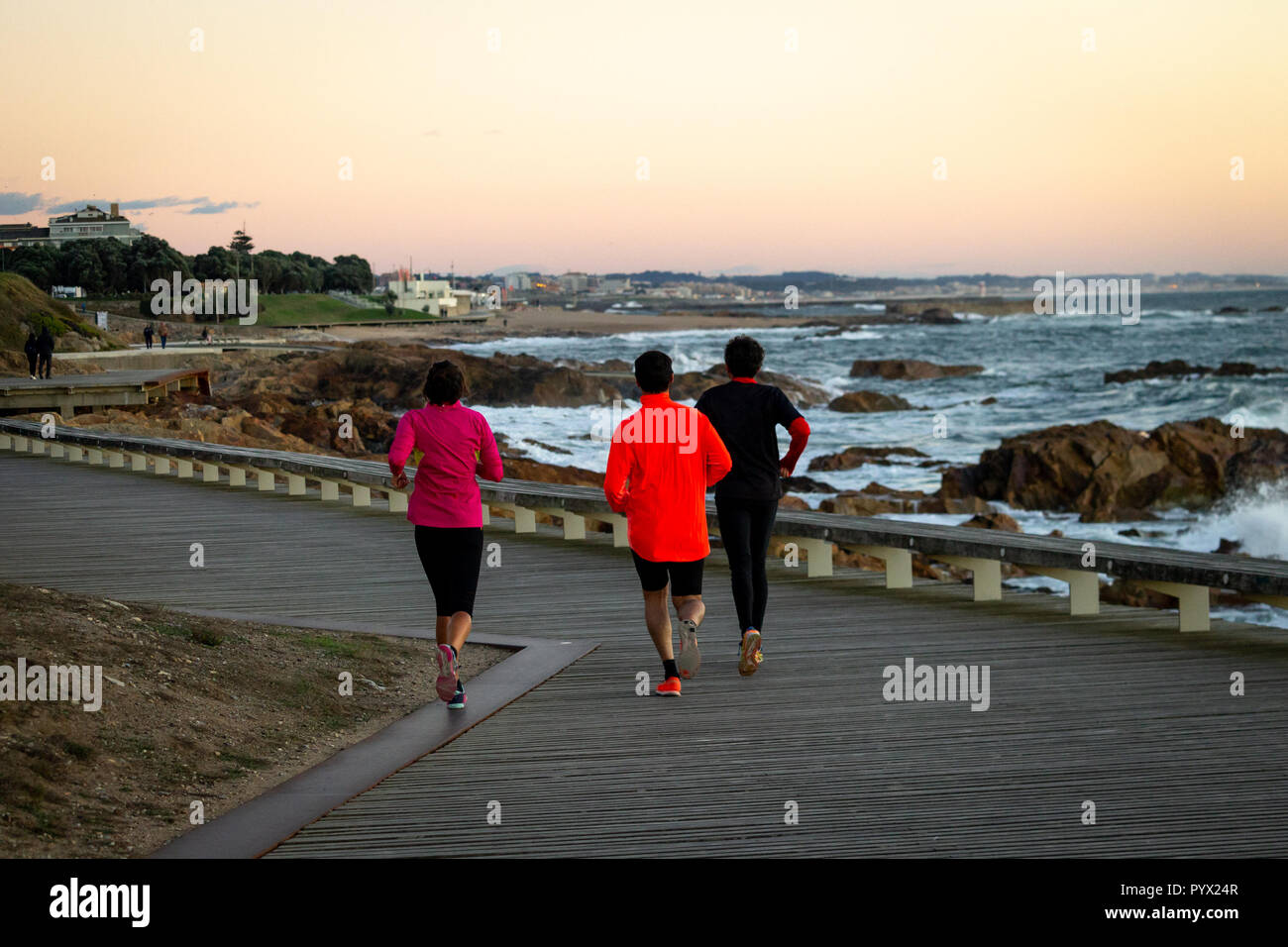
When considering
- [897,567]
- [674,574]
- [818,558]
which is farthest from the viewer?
[818,558]

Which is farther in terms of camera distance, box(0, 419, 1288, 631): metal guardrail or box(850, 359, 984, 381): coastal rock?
box(850, 359, 984, 381): coastal rock

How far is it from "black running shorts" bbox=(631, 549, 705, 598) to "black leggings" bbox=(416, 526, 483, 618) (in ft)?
2.46

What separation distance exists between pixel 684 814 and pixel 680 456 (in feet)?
6.19

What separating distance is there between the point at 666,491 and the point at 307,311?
394ft

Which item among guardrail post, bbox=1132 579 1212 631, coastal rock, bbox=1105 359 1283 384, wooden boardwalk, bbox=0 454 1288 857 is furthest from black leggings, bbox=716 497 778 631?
coastal rock, bbox=1105 359 1283 384

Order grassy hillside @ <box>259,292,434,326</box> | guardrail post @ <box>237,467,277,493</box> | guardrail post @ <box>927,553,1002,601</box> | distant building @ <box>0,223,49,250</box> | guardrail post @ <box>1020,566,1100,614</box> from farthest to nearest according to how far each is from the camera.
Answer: distant building @ <box>0,223,49,250</box>
grassy hillside @ <box>259,292,434,326</box>
guardrail post @ <box>237,467,277,493</box>
guardrail post @ <box>927,553,1002,601</box>
guardrail post @ <box>1020,566,1100,614</box>

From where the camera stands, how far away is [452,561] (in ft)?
19.2

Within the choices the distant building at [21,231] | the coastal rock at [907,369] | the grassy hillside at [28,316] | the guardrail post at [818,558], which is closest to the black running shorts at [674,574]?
the guardrail post at [818,558]

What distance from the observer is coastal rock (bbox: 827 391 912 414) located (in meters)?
50.1

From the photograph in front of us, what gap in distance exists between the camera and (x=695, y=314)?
19950cm

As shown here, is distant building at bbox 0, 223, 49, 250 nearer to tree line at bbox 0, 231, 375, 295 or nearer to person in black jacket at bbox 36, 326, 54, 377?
tree line at bbox 0, 231, 375, 295

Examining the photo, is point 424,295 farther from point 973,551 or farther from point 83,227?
point 973,551

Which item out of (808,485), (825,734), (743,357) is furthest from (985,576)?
(808,485)
